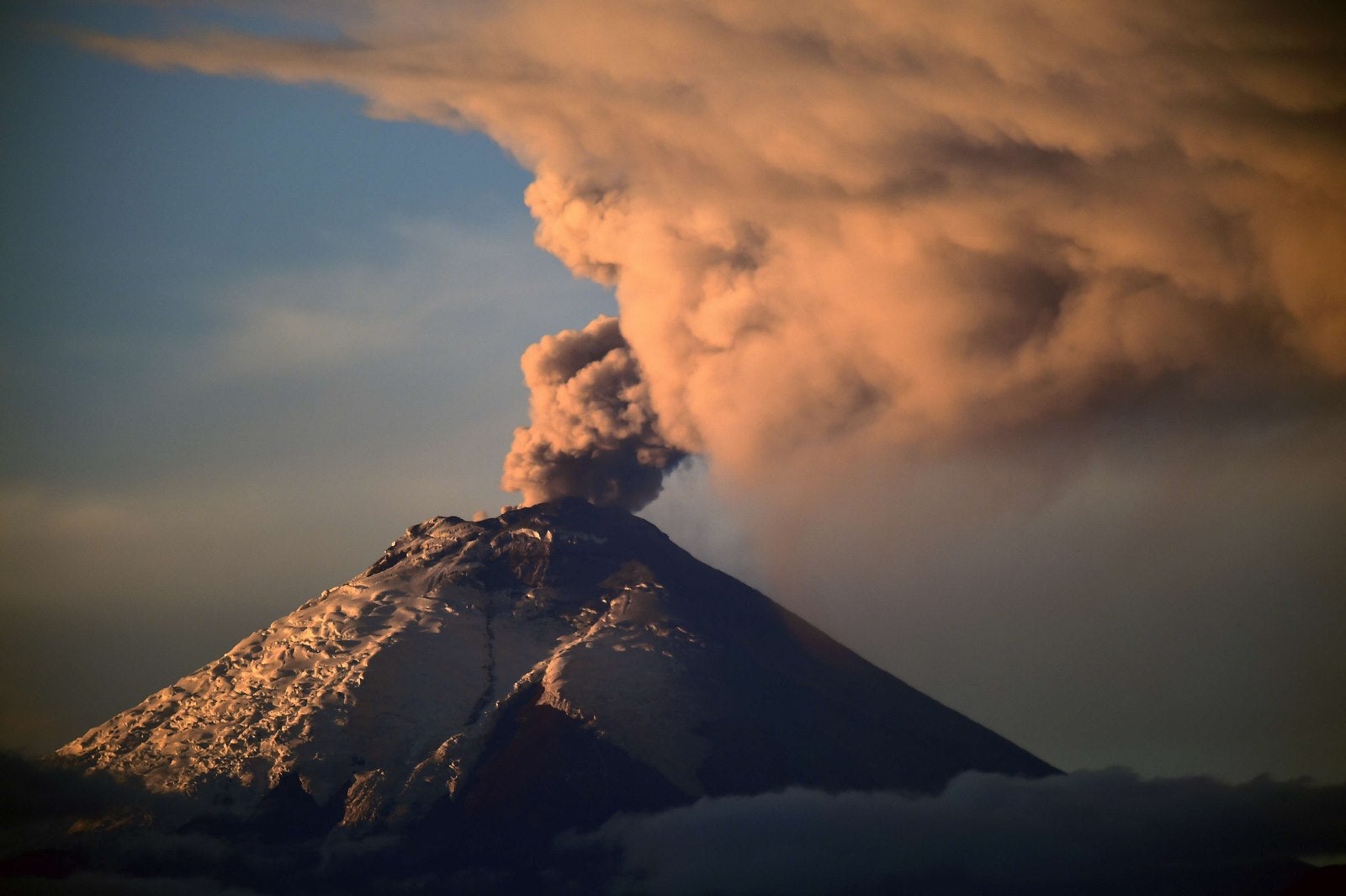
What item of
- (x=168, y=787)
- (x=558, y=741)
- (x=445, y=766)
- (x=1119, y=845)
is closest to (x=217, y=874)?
(x=168, y=787)

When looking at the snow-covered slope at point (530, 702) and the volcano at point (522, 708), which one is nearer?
the volcano at point (522, 708)

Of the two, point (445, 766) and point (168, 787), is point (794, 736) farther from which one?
point (168, 787)

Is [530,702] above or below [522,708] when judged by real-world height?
above

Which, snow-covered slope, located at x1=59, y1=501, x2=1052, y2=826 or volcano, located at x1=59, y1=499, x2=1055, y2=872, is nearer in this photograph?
volcano, located at x1=59, y1=499, x2=1055, y2=872
